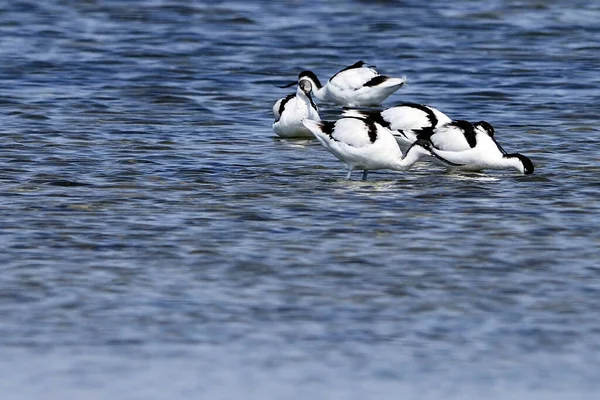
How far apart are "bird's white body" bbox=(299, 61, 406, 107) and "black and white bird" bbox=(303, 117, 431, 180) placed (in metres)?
4.65

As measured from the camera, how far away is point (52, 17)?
27688 millimetres

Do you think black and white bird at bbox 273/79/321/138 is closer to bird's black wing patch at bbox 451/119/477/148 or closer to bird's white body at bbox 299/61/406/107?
bird's white body at bbox 299/61/406/107

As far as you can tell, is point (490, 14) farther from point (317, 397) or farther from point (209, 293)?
point (317, 397)

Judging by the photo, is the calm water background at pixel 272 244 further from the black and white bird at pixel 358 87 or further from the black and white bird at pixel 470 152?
the black and white bird at pixel 358 87

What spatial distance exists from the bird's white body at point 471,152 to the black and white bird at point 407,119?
0.63 meters

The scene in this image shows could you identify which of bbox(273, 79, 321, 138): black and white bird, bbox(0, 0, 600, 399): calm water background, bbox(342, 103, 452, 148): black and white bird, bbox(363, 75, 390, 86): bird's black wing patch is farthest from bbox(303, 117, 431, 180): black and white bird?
bbox(363, 75, 390, 86): bird's black wing patch

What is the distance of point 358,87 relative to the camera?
62.8 ft

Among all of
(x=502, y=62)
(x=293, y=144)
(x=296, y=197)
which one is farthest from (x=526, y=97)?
(x=296, y=197)

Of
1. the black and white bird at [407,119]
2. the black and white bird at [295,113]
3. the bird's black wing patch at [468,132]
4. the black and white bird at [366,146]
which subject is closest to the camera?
the black and white bird at [366,146]

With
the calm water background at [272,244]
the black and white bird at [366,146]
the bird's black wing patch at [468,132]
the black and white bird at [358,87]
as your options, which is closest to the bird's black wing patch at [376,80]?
the black and white bird at [358,87]

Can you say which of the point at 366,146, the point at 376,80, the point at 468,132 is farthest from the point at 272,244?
the point at 376,80

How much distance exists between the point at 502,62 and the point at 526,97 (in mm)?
3334

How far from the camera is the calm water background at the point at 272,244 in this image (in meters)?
7.94

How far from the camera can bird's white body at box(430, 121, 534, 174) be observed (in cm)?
1430
